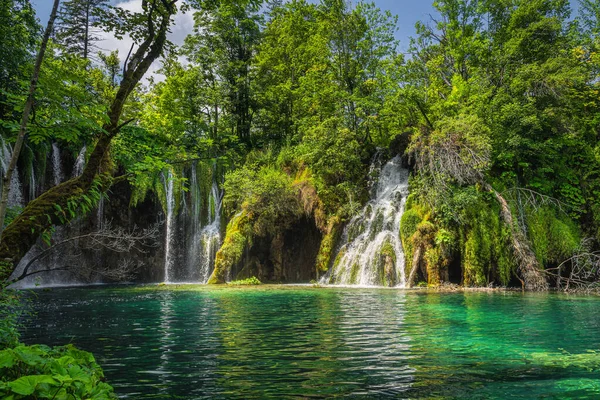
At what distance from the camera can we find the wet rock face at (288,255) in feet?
84.4

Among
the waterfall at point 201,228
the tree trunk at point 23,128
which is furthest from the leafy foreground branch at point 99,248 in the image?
the waterfall at point 201,228

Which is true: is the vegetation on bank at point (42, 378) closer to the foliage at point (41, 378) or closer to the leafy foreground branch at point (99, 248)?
the foliage at point (41, 378)

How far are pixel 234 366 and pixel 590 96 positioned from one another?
22.9 metres

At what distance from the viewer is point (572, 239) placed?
17.5 m

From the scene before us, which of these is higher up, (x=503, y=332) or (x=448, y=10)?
(x=448, y=10)

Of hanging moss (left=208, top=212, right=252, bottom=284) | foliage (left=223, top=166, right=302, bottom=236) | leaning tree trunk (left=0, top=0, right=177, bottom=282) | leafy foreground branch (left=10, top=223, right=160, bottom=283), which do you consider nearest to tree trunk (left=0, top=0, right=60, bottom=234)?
leafy foreground branch (left=10, top=223, right=160, bottom=283)

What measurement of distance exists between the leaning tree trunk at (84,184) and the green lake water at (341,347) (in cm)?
193

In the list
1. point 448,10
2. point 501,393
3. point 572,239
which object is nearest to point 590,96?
point 572,239

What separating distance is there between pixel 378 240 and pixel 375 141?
10016 millimetres

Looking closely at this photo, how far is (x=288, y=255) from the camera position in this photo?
26344 mm

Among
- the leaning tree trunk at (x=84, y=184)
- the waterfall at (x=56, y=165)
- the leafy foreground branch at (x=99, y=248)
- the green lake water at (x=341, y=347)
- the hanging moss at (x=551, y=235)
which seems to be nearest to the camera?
the green lake water at (x=341, y=347)

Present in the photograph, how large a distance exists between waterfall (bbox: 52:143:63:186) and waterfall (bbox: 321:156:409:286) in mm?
15808

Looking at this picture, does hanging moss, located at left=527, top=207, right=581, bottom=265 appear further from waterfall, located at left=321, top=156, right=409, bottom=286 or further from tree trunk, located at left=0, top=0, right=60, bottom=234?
tree trunk, located at left=0, top=0, right=60, bottom=234

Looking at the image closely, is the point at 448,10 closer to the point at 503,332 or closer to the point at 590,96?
the point at 590,96
